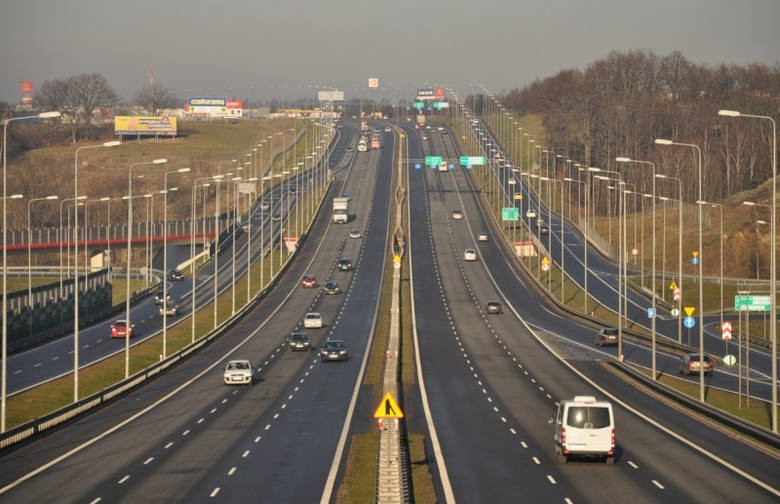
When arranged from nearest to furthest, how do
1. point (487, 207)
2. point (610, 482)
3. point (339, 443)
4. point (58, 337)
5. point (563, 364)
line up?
point (610, 482)
point (339, 443)
point (563, 364)
point (58, 337)
point (487, 207)

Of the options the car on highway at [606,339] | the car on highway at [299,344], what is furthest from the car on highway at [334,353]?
the car on highway at [606,339]

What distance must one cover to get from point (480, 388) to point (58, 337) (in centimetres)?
4087

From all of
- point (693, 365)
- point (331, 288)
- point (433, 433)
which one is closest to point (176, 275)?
point (331, 288)

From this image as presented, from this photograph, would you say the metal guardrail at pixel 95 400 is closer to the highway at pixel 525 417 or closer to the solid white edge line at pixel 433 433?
the solid white edge line at pixel 433 433

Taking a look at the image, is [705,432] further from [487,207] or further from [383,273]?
[487,207]

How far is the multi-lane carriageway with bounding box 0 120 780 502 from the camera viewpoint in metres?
36.7

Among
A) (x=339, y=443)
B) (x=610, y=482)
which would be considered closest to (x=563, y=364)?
(x=339, y=443)

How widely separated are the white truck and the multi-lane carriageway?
65362 mm

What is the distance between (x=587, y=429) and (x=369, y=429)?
38.8 feet

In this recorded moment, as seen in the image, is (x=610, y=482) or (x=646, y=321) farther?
(x=646, y=321)

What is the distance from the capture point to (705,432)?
159 ft

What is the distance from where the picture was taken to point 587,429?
1574 inches

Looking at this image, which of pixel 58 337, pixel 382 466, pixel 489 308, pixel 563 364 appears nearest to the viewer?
pixel 382 466

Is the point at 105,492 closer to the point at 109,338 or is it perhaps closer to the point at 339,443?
the point at 339,443
